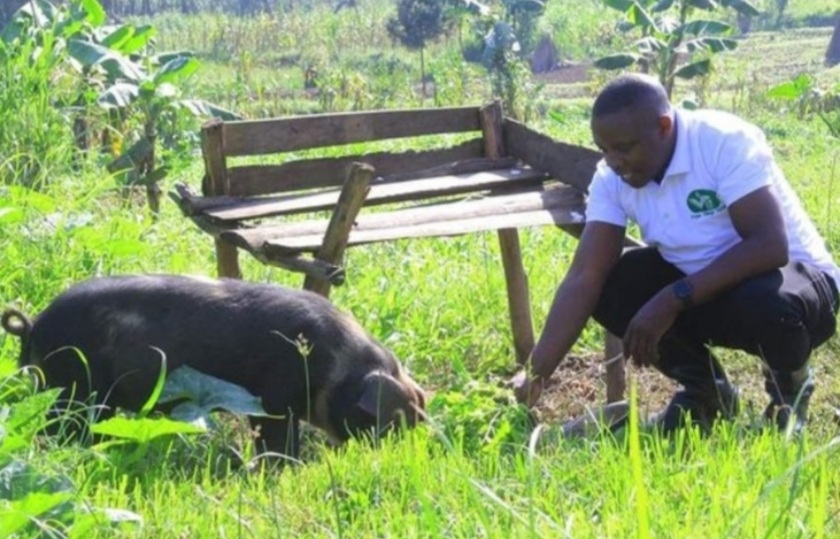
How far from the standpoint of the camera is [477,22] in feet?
63.2

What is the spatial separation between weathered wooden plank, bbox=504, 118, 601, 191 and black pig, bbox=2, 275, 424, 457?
1531 mm

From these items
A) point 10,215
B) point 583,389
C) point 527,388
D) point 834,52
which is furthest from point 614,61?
point 834,52

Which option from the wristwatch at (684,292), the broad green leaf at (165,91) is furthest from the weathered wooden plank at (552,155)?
the broad green leaf at (165,91)

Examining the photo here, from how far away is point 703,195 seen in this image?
4727 millimetres

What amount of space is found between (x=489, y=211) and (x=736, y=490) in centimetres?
277

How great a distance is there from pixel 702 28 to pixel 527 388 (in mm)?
10573

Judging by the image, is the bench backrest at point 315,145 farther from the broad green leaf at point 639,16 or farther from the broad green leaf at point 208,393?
the broad green leaf at point 639,16

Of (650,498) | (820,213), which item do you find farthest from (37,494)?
(820,213)

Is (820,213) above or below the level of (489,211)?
below

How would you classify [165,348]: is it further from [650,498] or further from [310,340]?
[650,498]

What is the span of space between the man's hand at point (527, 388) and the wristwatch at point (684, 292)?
52 centimetres

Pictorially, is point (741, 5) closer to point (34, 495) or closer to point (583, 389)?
point (583, 389)

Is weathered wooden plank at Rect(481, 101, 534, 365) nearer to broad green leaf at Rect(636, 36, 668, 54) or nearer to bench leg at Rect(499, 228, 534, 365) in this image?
bench leg at Rect(499, 228, 534, 365)

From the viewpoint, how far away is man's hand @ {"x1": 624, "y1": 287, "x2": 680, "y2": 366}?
452cm
